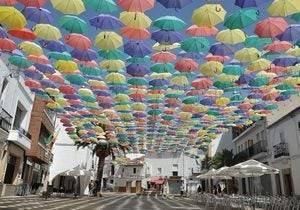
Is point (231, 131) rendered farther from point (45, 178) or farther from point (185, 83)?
point (185, 83)

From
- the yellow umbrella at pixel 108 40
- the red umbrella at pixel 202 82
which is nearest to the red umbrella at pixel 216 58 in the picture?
the red umbrella at pixel 202 82

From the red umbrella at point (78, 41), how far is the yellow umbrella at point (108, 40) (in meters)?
0.51

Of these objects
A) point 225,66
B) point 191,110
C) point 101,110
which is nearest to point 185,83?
point 225,66

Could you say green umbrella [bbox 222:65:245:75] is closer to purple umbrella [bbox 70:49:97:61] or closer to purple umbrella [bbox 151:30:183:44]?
purple umbrella [bbox 151:30:183:44]

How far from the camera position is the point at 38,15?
10438 millimetres

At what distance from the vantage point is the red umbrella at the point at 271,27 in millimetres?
10180

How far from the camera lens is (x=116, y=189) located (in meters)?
79.8

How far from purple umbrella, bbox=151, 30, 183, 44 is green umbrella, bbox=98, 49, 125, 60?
5.95 feet

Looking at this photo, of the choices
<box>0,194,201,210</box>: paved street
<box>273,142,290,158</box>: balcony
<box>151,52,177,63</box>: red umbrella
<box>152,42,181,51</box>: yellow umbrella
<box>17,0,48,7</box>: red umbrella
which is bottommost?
<box>0,194,201,210</box>: paved street

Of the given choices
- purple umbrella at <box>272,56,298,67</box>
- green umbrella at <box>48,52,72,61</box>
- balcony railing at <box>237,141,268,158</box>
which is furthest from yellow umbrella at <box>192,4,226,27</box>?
balcony railing at <box>237,141,268,158</box>

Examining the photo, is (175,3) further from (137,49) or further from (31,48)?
(31,48)

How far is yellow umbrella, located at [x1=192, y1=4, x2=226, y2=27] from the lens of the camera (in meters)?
9.56

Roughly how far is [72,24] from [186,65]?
4.68 m

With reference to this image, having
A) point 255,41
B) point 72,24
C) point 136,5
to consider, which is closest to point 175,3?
point 136,5
